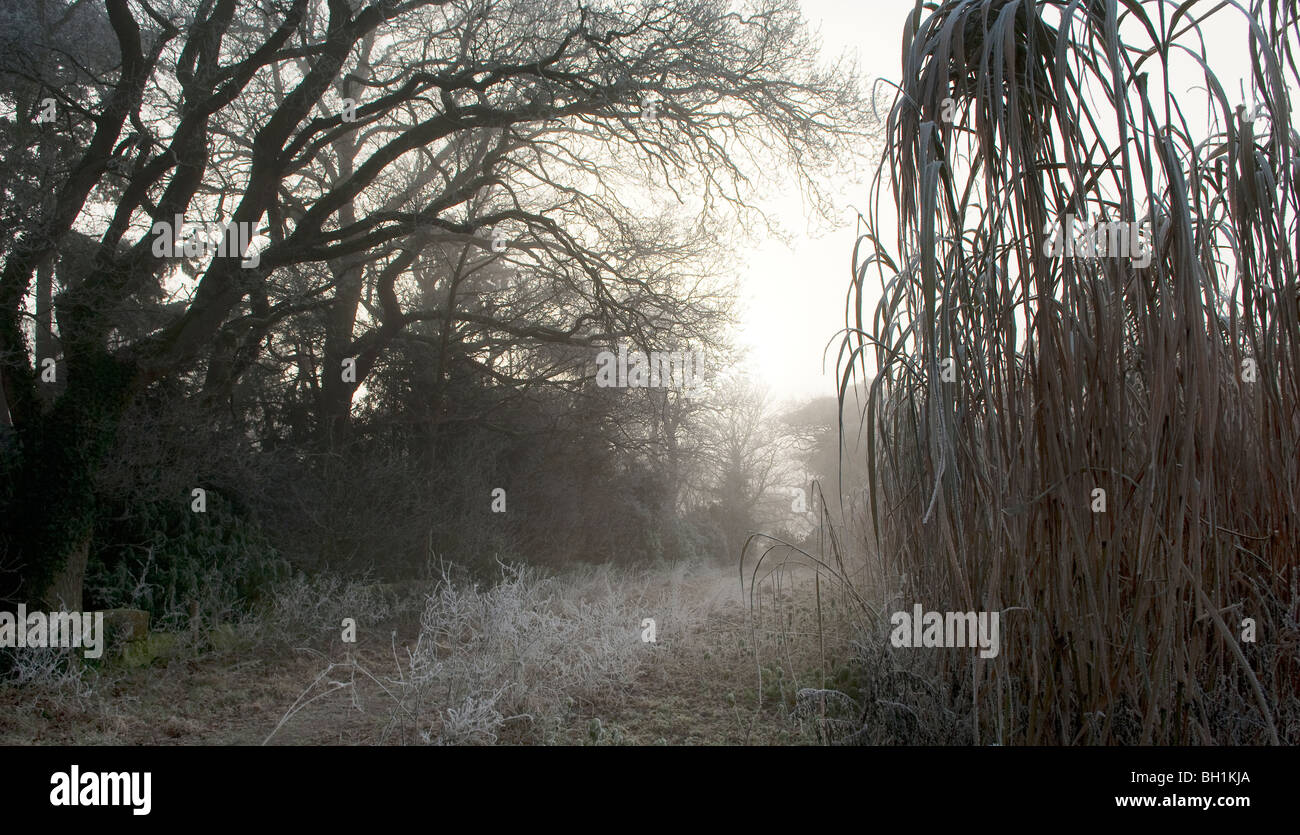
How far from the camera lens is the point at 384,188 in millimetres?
6520

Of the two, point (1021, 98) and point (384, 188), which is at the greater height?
point (384, 188)

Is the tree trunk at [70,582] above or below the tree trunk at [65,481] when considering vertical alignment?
below

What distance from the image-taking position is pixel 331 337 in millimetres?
5566

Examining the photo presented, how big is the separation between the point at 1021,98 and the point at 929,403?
2.03ft

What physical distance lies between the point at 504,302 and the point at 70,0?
3.32 m

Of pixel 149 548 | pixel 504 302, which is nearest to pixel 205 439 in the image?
pixel 149 548

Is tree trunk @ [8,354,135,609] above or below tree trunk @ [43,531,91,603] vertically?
above

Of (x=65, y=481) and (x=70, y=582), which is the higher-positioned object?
(x=65, y=481)
